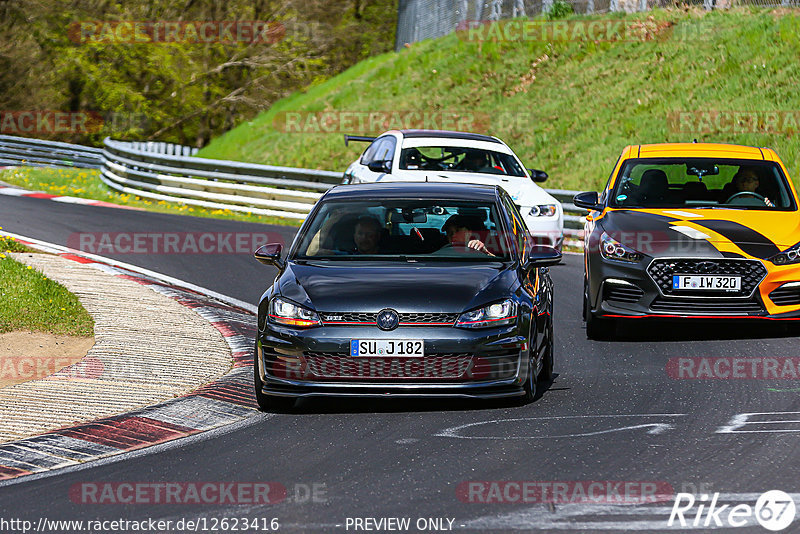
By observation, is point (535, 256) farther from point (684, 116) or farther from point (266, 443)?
point (684, 116)

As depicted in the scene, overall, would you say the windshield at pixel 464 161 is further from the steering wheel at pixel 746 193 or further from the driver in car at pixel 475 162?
the steering wheel at pixel 746 193

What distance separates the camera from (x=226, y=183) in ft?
80.2

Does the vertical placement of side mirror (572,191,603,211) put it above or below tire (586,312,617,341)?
above

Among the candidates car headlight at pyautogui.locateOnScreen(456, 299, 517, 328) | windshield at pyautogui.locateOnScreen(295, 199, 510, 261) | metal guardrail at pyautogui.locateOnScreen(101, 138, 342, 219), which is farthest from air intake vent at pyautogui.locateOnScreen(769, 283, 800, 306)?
metal guardrail at pyautogui.locateOnScreen(101, 138, 342, 219)

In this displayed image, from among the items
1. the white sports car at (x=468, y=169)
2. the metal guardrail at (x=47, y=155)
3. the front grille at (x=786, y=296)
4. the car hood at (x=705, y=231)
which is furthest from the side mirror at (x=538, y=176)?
the metal guardrail at (x=47, y=155)

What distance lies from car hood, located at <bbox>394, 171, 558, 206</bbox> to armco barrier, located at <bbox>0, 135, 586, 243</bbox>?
3.00 meters

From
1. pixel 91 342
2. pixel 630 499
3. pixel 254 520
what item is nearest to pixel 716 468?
pixel 630 499

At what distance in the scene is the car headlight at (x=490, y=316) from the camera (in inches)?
312

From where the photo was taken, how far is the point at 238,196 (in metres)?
→ 24.1

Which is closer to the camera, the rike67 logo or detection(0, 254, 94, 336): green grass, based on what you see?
the rike67 logo

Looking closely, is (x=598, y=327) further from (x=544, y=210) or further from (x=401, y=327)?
(x=544, y=210)

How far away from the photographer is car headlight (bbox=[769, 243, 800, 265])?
10750 mm

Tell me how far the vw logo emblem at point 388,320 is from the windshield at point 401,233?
3.17 feet

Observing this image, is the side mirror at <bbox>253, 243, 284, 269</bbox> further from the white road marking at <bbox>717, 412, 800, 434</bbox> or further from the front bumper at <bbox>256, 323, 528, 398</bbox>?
the white road marking at <bbox>717, 412, 800, 434</bbox>
